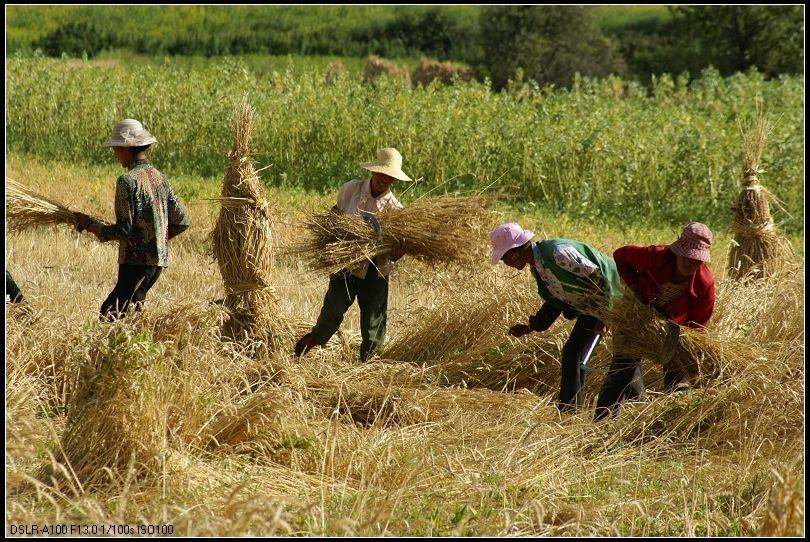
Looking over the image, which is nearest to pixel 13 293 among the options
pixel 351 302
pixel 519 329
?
pixel 351 302

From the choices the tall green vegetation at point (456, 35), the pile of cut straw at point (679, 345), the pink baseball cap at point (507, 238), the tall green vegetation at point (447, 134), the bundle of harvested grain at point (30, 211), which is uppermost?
the pink baseball cap at point (507, 238)

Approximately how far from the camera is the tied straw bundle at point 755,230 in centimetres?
760

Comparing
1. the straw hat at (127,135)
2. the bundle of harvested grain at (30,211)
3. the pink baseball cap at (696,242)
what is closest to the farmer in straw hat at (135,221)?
the straw hat at (127,135)

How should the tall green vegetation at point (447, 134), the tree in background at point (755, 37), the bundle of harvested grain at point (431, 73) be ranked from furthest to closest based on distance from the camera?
the tree in background at point (755, 37)
the bundle of harvested grain at point (431, 73)
the tall green vegetation at point (447, 134)

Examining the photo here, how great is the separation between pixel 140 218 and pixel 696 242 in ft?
10.1

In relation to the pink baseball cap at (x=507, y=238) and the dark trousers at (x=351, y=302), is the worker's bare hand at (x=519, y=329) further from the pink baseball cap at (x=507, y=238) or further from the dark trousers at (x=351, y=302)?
the dark trousers at (x=351, y=302)

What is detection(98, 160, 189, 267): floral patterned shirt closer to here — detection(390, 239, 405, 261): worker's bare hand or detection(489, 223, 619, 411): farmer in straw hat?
detection(390, 239, 405, 261): worker's bare hand

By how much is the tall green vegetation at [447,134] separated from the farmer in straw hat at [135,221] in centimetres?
554

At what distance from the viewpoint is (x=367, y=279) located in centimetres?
647

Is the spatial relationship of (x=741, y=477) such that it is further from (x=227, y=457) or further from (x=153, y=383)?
(x=153, y=383)

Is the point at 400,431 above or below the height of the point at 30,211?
below

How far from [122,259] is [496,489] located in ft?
9.65

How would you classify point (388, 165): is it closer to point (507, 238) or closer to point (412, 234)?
point (412, 234)

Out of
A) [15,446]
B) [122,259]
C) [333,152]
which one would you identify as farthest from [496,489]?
[333,152]
